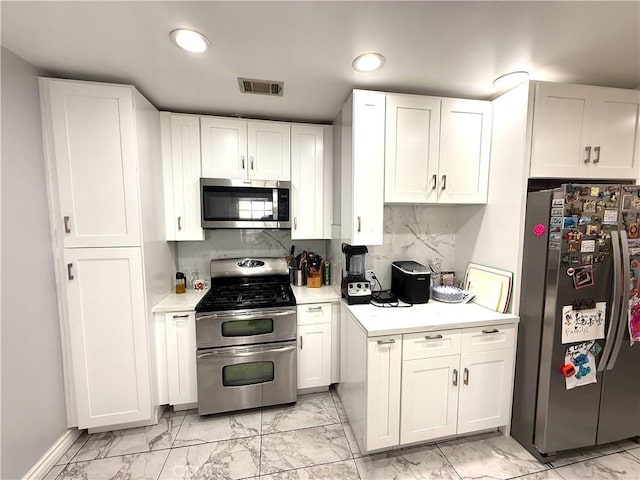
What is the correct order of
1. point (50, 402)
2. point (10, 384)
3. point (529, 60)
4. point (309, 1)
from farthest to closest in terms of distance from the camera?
point (50, 402) < point (529, 60) < point (10, 384) < point (309, 1)

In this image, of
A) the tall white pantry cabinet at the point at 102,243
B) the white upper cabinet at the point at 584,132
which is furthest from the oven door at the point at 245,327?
the white upper cabinet at the point at 584,132

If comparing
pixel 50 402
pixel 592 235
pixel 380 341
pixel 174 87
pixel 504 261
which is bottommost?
pixel 50 402

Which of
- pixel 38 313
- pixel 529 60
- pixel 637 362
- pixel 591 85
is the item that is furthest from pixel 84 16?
pixel 637 362

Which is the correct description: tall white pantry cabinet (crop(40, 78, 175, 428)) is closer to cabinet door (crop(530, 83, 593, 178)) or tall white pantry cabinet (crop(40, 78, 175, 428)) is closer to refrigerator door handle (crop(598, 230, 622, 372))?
cabinet door (crop(530, 83, 593, 178))

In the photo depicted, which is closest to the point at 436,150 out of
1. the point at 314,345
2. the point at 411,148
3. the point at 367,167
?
the point at 411,148

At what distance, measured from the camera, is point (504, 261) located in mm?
1877

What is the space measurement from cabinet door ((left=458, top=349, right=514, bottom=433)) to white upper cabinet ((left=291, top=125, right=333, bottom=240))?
60.0 inches

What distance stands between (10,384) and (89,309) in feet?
1.58

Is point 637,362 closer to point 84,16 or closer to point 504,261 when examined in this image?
point 504,261

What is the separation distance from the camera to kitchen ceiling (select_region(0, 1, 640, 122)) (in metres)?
1.14

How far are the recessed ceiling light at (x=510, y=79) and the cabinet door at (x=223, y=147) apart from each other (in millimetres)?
1875

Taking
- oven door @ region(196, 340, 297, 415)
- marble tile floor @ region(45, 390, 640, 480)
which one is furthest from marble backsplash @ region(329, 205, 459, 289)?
marble tile floor @ region(45, 390, 640, 480)

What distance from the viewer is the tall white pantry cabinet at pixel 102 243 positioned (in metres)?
1.67

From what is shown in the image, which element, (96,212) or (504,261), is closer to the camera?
(96,212)
